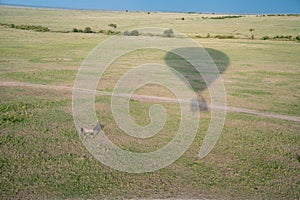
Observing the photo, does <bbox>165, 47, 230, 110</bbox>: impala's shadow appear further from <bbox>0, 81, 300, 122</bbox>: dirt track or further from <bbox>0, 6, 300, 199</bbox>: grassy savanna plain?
<bbox>0, 81, 300, 122</bbox>: dirt track

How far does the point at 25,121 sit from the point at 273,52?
36.1 m

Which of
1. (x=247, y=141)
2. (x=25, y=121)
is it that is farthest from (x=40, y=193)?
(x=247, y=141)

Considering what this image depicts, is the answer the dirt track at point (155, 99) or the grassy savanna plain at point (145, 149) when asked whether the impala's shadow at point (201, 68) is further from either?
the dirt track at point (155, 99)

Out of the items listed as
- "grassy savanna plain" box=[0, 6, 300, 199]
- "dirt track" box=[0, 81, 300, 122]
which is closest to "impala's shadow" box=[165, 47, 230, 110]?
"grassy savanna plain" box=[0, 6, 300, 199]

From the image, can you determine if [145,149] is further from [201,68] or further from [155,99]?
[201,68]

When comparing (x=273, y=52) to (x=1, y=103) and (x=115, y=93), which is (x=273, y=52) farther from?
(x=1, y=103)

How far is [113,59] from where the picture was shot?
110 feet

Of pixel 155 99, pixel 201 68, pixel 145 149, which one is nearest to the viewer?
pixel 145 149

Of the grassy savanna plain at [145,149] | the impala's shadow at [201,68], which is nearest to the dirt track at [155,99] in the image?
the grassy savanna plain at [145,149]

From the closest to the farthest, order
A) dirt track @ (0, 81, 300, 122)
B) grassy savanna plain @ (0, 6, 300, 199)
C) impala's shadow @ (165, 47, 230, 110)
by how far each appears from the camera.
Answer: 1. grassy savanna plain @ (0, 6, 300, 199)
2. dirt track @ (0, 81, 300, 122)
3. impala's shadow @ (165, 47, 230, 110)

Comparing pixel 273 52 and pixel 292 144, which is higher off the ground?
pixel 273 52

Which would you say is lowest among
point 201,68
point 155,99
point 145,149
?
point 145,149

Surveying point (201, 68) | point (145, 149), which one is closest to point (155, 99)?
point (145, 149)

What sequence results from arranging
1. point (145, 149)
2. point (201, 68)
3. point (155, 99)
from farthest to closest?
point (201, 68) < point (155, 99) < point (145, 149)
